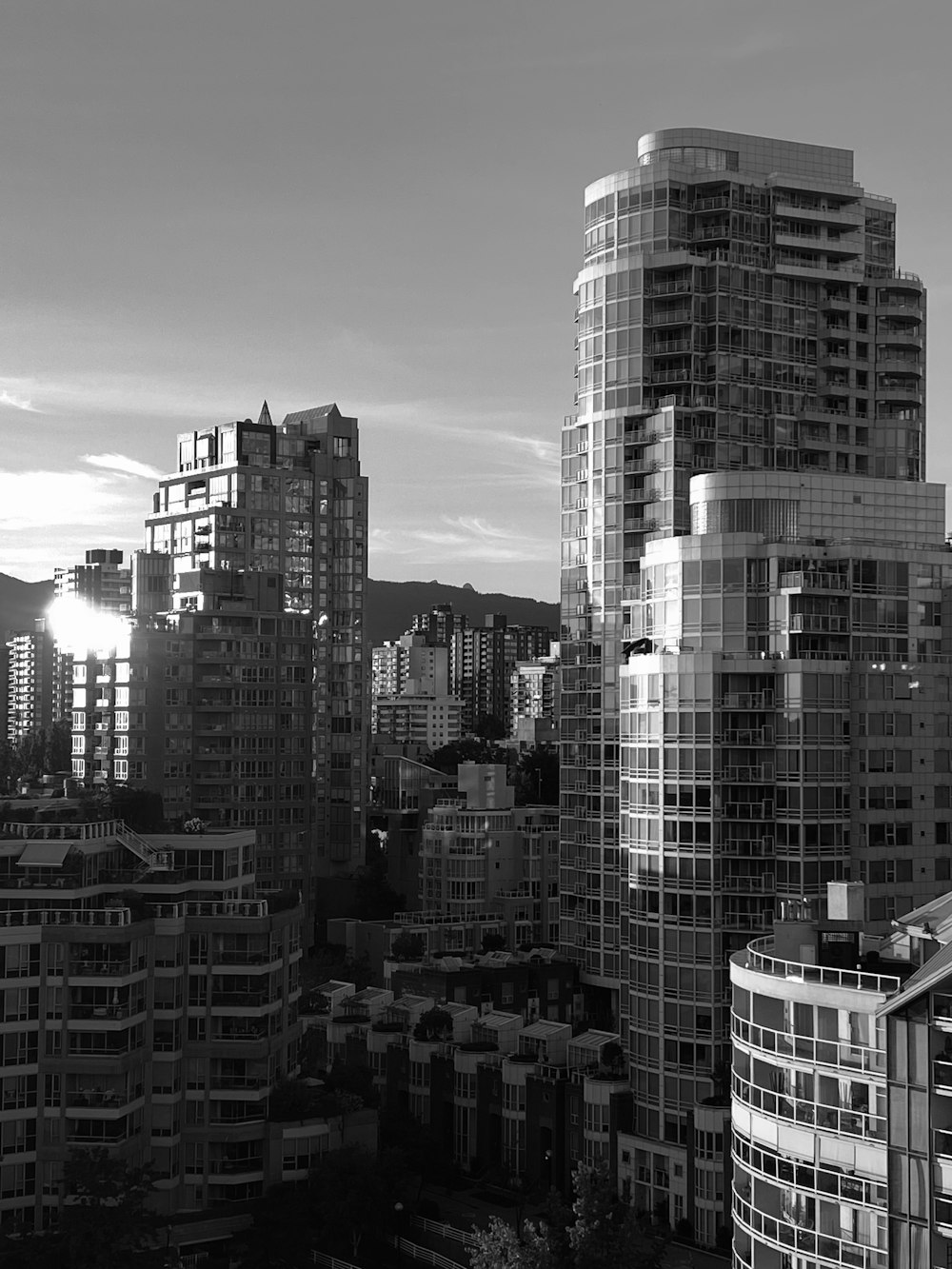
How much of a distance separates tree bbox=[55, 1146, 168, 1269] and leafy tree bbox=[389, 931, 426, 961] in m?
58.4

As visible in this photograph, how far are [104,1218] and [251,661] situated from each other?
86695 millimetres

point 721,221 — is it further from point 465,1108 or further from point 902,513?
point 465,1108

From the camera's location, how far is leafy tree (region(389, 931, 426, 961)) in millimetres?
136250

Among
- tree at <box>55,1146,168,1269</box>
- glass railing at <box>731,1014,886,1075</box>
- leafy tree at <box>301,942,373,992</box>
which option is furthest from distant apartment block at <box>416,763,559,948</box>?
glass railing at <box>731,1014,886,1075</box>

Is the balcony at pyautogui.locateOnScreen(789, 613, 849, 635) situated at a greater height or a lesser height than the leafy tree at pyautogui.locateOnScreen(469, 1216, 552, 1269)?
greater

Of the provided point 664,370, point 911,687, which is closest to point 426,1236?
point 911,687

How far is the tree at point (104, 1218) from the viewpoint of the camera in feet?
235

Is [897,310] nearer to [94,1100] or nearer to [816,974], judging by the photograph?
[816,974]

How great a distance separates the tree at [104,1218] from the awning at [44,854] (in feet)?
49.6

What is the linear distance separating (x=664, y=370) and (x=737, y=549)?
105ft

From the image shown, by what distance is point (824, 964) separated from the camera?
6053cm

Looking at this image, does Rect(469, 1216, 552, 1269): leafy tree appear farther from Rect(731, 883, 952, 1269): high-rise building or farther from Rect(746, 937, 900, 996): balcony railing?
Rect(746, 937, 900, 996): balcony railing

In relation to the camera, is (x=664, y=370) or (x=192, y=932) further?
(x=664, y=370)

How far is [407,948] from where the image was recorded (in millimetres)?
136375
